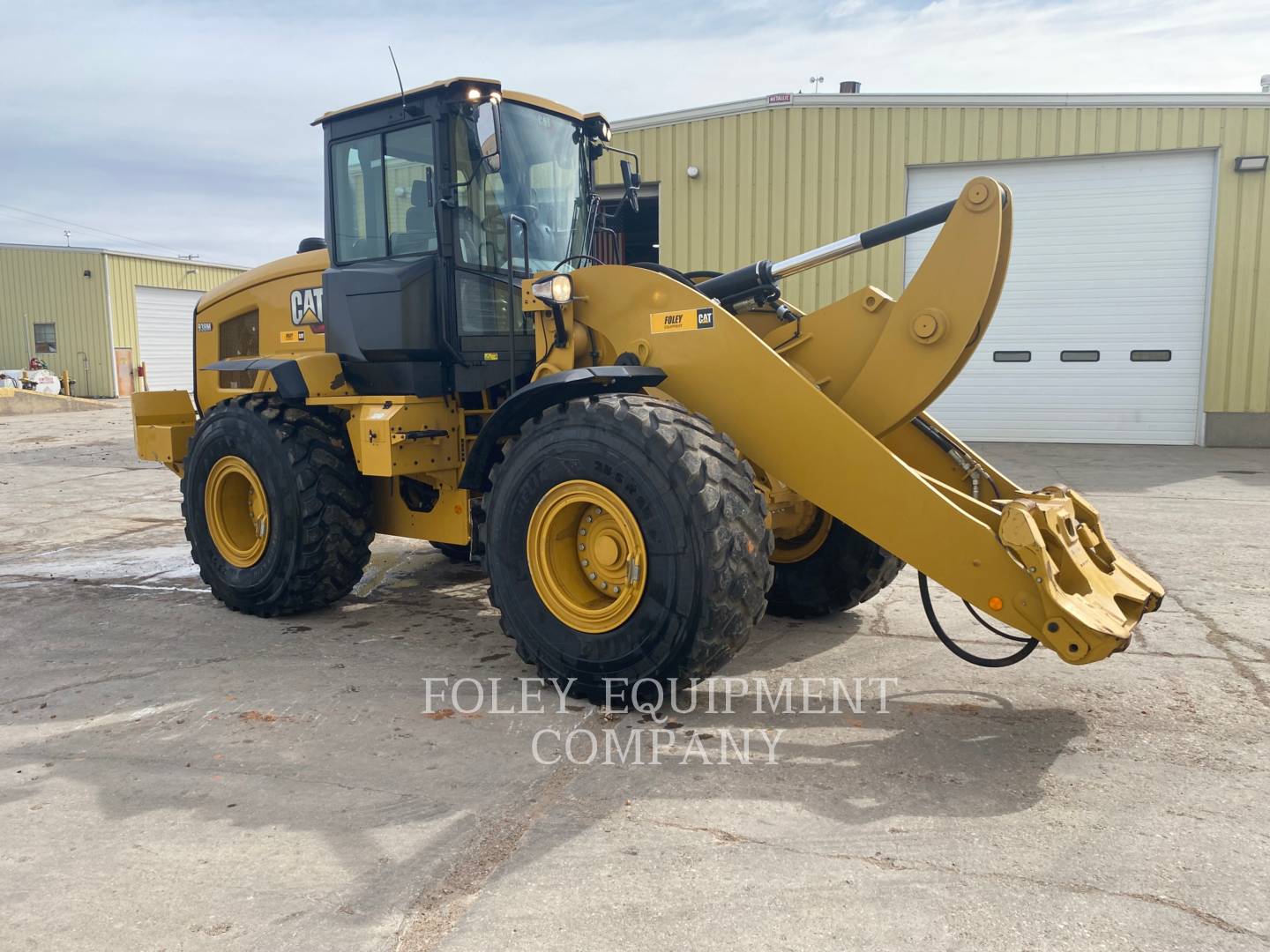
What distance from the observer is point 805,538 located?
210 inches

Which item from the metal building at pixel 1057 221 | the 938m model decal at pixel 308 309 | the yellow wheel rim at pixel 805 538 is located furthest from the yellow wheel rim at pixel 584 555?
the metal building at pixel 1057 221

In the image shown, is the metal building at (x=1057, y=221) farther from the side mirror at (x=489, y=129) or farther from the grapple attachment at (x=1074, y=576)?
the grapple attachment at (x=1074, y=576)

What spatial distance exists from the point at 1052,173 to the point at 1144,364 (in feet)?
10.3

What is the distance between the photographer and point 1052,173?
47.7 ft

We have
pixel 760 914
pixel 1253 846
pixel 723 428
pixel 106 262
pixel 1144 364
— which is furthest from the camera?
pixel 106 262

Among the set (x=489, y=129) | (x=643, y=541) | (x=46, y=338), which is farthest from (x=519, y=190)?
(x=46, y=338)

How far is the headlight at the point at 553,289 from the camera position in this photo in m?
4.45

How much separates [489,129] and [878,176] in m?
11.7

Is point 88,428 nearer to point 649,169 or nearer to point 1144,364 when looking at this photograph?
point 649,169

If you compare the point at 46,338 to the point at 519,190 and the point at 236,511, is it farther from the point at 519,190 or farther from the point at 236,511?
the point at 519,190

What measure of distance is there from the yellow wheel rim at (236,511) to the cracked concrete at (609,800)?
0.47 metres

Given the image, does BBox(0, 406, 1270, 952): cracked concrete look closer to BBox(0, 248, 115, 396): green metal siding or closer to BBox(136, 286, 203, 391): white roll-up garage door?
BBox(0, 248, 115, 396): green metal siding

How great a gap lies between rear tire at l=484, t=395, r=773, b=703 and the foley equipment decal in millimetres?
410

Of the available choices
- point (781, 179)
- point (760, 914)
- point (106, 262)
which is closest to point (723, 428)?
point (760, 914)
